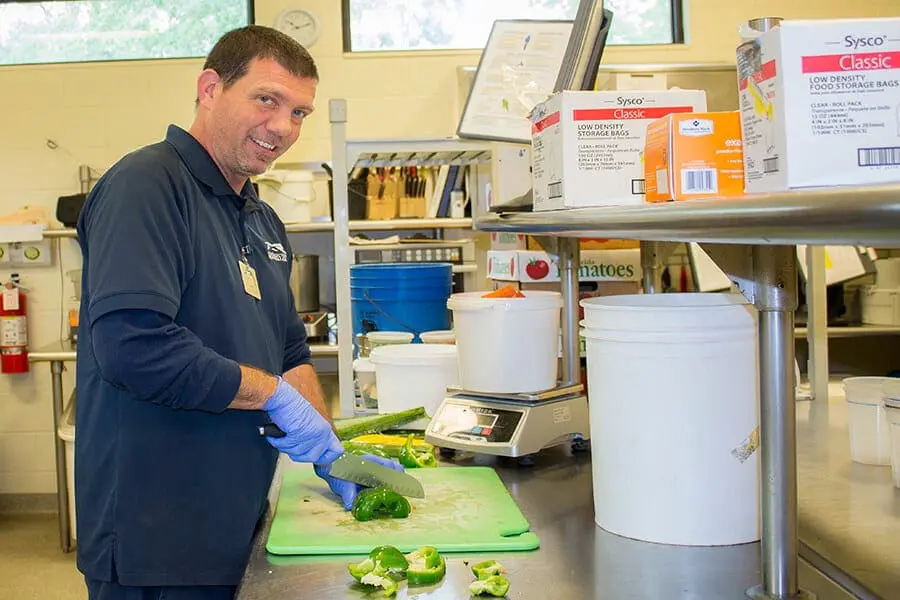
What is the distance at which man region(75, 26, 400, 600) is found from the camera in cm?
157

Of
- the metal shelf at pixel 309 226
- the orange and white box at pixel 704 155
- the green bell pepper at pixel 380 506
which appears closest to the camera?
the orange and white box at pixel 704 155

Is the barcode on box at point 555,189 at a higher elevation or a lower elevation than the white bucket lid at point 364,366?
higher

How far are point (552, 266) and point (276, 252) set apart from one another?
0.94 metres

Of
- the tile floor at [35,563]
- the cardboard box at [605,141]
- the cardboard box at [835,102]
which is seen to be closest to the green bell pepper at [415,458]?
the cardboard box at [605,141]

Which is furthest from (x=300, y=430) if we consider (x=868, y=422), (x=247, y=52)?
(x=868, y=422)

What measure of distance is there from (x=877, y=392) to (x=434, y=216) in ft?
11.0

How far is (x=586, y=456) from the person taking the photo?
6.34 ft

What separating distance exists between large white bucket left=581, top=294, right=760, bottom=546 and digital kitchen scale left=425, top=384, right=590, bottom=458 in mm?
485

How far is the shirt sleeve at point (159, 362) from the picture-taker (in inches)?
61.3

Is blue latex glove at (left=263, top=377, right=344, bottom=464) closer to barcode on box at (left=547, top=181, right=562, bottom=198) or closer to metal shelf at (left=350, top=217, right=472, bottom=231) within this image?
barcode on box at (left=547, top=181, right=562, bottom=198)

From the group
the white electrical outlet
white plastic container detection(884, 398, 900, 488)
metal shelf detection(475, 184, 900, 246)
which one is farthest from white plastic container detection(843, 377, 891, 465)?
the white electrical outlet

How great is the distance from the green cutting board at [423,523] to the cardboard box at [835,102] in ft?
2.42

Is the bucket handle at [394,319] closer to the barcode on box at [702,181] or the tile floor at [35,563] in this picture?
the barcode on box at [702,181]

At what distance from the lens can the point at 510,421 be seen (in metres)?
1.84
